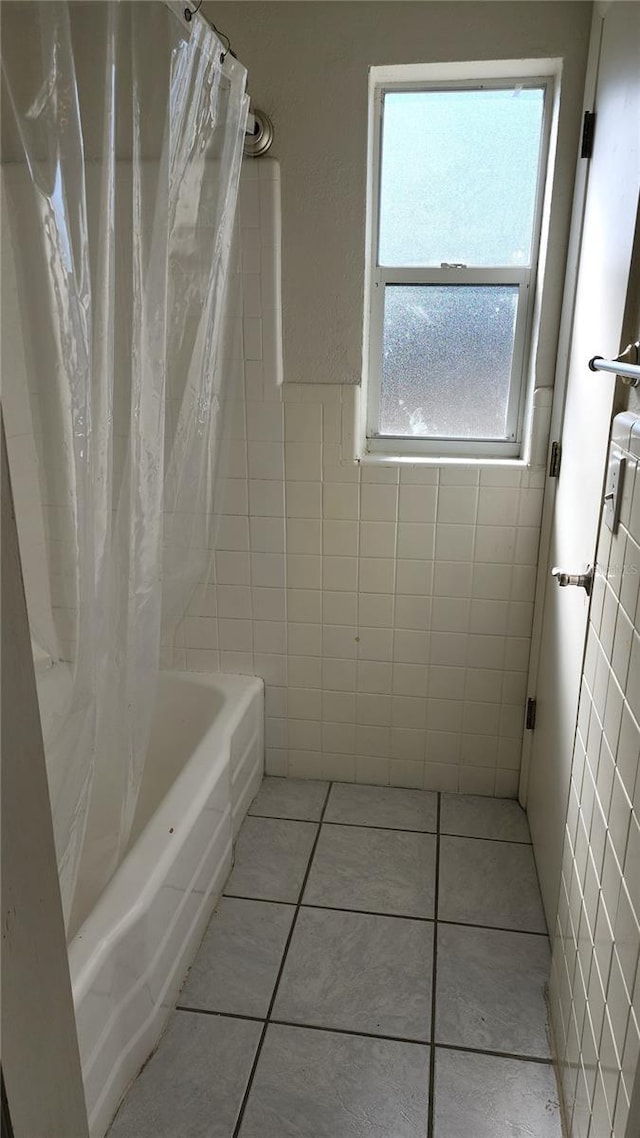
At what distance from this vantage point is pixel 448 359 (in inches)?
83.4

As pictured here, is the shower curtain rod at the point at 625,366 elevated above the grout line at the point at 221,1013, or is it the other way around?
the shower curtain rod at the point at 625,366

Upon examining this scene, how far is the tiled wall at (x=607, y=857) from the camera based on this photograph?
38.8 inches

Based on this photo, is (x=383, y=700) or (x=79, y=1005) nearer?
(x=79, y=1005)

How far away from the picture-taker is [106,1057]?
1.31 m

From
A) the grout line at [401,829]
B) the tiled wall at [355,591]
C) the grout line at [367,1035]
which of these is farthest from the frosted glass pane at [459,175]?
the grout line at [367,1035]

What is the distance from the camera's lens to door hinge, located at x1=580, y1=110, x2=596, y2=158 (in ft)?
5.61

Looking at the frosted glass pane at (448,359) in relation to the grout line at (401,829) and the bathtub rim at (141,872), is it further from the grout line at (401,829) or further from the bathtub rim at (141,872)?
the grout line at (401,829)

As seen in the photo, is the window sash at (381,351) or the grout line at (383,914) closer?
the grout line at (383,914)

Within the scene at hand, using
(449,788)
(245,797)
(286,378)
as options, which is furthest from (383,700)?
(286,378)

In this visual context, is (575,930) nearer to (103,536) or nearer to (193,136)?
(103,536)

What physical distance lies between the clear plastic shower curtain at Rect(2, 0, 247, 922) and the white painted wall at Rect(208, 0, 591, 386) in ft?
1.41

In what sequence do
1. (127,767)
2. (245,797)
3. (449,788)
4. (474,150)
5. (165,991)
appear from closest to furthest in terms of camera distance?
(127,767)
(165,991)
(474,150)
(245,797)
(449,788)

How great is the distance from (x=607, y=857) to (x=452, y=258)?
1.57 meters

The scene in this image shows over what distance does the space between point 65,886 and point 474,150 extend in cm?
193
